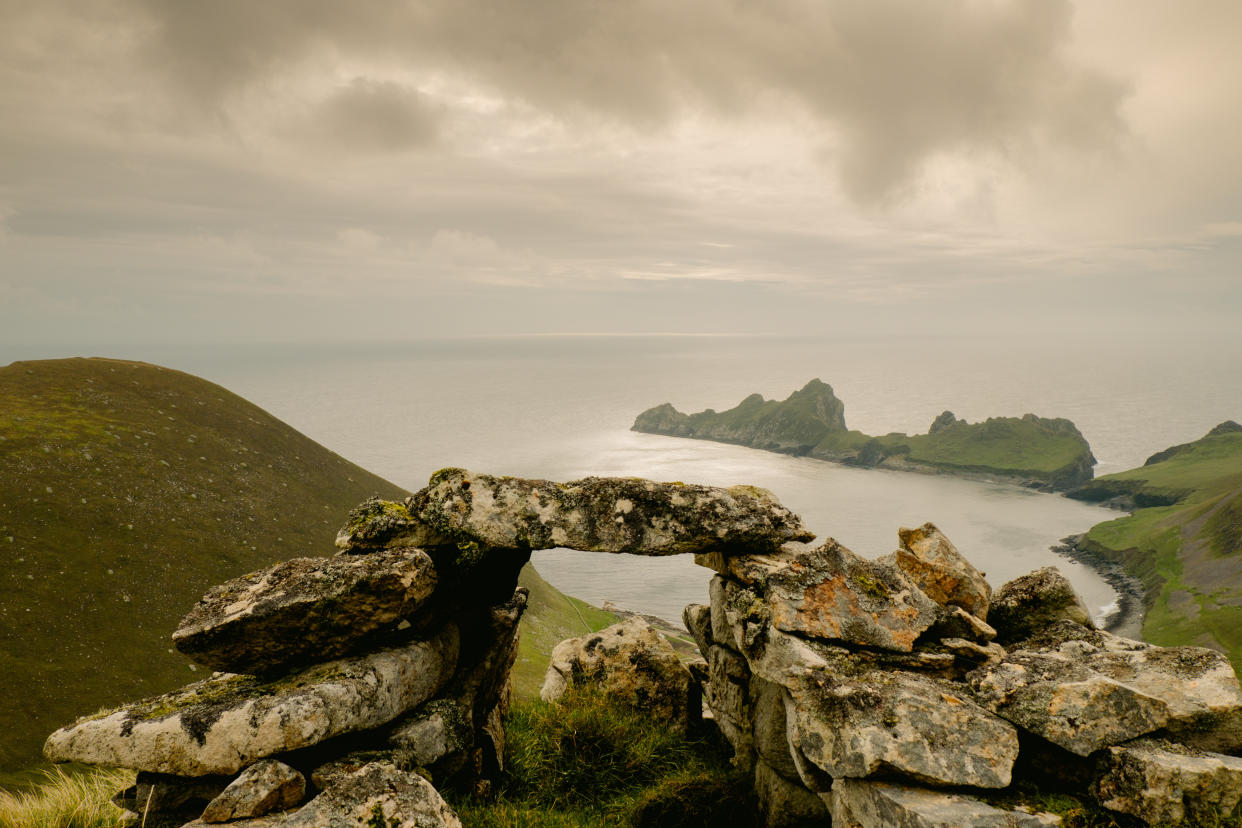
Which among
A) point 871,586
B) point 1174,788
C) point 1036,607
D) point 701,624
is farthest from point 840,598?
point 701,624

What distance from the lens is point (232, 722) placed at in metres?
9.06

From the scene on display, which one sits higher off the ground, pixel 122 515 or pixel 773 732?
pixel 773 732

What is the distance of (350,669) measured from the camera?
10.1 m

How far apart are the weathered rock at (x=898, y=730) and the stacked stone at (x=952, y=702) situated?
0.07 ft

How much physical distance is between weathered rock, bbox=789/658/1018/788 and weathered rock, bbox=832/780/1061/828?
0.77 ft

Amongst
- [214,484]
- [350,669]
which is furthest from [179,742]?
[214,484]

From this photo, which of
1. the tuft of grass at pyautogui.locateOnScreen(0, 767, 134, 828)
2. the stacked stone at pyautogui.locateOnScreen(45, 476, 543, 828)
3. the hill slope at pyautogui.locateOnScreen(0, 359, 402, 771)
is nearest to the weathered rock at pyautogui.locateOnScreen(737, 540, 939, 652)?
the stacked stone at pyautogui.locateOnScreen(45, 476, 543, 828)

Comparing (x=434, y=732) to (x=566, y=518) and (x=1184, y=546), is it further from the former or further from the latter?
(x=1184, y=546)

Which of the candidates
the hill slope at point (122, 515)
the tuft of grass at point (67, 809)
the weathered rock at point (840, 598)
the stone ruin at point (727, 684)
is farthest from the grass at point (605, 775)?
the hill slope at point (122, 515)

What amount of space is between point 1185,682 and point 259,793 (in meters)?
12.8

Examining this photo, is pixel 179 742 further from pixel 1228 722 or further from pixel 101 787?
pixel 1228 722

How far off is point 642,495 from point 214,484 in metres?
84.5

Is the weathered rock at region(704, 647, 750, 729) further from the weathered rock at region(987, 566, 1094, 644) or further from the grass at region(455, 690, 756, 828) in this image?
the weathered rock at region(987, 566, 1094, 644)

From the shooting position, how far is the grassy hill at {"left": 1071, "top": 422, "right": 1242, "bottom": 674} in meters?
96.0
